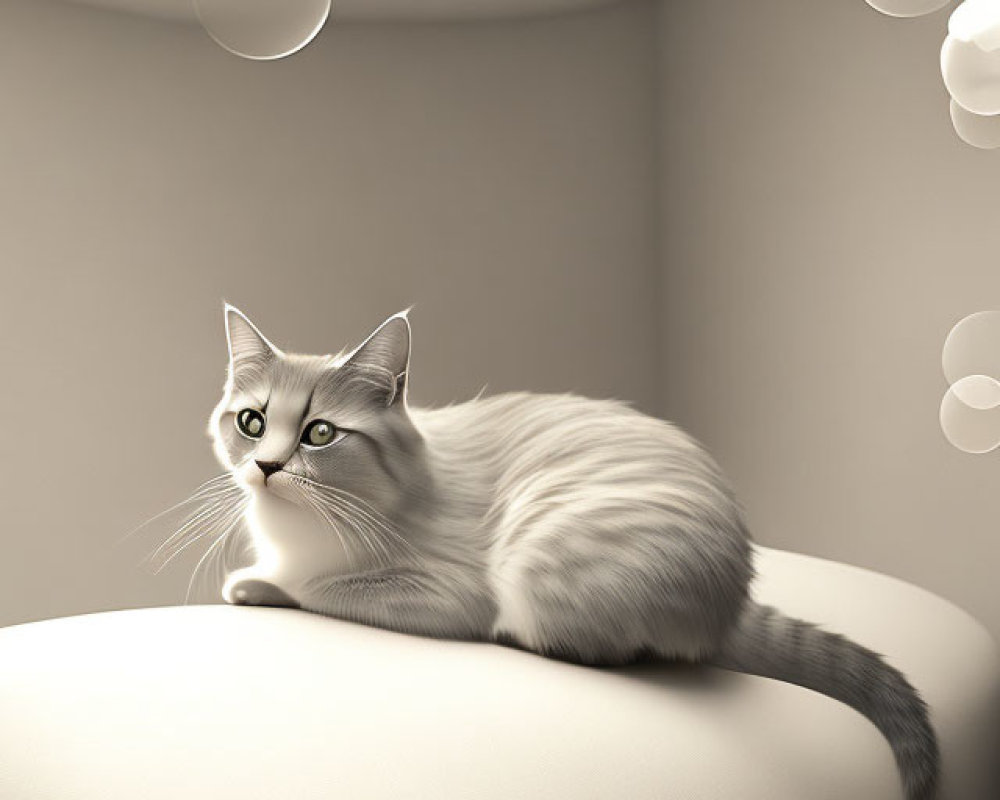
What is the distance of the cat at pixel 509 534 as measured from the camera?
3.19ft

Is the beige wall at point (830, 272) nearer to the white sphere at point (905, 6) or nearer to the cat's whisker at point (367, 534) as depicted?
the white sphere at point (905, 6)

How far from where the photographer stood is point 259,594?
3.73 feet

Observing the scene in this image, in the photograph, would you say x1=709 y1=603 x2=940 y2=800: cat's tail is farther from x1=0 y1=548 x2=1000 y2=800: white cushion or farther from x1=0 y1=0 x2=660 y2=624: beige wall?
x1=0 y1=0 x2=660 y2=624: beige wall

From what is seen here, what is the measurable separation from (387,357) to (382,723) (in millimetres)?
393

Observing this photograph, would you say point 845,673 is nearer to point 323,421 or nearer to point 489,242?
point 323,421

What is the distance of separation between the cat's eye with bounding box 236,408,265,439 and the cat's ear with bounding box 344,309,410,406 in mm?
99

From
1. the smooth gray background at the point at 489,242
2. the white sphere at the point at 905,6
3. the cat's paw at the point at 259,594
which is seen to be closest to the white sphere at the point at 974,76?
the white sphere at the point at 905,6

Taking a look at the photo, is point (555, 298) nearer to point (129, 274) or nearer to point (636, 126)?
point (636, 126)

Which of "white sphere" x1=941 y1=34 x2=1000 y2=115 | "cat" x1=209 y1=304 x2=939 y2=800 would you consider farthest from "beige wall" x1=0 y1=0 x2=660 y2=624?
"white sphere" x1=941 y1=34 x2=1000 y2=115

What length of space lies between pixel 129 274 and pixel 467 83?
908mm

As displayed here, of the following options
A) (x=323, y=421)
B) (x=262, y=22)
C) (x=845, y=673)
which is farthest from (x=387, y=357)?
(x=845, y=673)

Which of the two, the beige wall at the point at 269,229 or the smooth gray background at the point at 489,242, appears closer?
the smooth gray background at the point at 489,242

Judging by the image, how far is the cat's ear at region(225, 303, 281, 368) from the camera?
113cm

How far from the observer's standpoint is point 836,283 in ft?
6.88
